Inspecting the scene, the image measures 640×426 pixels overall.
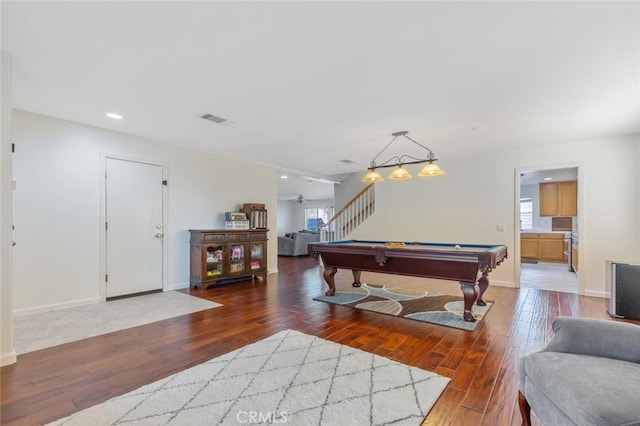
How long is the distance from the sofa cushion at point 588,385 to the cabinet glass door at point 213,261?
183 inches

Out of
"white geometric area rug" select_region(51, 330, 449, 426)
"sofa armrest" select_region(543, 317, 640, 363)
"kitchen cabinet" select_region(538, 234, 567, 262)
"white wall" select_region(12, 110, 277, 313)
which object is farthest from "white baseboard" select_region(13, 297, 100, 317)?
"kitchen cabinet" select_region(538, 234, 567, 262)

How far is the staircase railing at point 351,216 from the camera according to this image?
745 centimetres

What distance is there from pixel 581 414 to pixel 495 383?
1093 millimetres

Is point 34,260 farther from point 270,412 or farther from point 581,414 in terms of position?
point 581,414

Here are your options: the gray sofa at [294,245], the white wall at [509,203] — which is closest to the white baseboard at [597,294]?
the white wall at [509,203]

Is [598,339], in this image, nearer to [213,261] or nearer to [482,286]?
[482,286]

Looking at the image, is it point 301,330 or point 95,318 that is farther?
point 95,318

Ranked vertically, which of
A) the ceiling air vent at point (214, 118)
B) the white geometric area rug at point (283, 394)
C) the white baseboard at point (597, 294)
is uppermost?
the ceiling air vent at point (214, 118)

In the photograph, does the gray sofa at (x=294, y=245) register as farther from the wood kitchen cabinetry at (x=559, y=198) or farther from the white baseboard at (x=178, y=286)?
the wood kitchen cabinetry at (x=559, y=198)

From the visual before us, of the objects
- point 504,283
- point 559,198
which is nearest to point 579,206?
point 504,283

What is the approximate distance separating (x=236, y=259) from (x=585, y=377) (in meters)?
5.06

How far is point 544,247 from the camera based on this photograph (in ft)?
27.0

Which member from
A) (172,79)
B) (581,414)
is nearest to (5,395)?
(172,79)

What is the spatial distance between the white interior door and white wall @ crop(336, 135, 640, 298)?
Answer: 4321 millimetres
